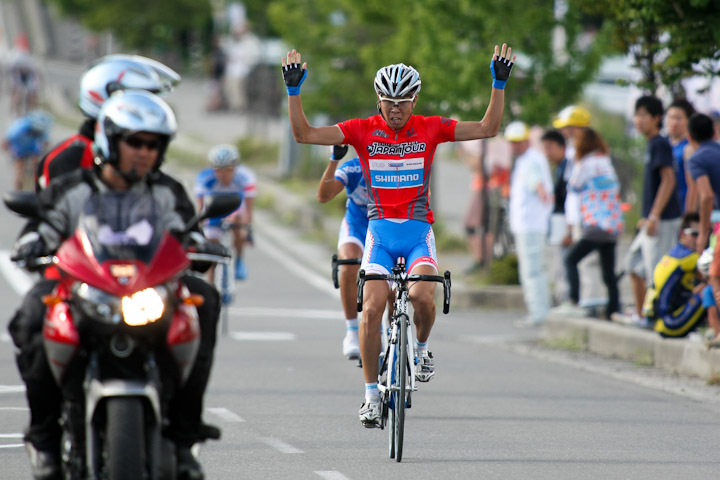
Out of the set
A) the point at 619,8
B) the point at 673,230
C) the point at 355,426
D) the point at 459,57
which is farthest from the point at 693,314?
the point at 459,57

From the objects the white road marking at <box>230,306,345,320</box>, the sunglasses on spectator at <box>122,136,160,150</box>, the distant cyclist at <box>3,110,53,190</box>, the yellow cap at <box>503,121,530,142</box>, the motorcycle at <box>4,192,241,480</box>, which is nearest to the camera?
the motorcycle at <box>4,192,241,480</box>

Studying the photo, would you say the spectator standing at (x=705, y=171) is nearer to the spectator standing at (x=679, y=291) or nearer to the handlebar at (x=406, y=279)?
the spectator standing at (x=679, y=291)

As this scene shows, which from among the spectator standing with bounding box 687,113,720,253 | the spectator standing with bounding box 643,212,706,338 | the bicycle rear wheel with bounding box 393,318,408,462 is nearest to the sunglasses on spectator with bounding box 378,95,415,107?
the bicycle rear wheel with bounding box 393,318,408,462

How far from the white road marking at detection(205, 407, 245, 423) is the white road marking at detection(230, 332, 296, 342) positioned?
437 cm

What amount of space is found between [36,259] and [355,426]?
12.1ft

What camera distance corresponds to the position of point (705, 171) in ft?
38.9

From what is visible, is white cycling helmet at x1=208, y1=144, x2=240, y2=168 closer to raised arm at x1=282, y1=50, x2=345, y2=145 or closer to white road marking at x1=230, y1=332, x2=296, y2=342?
white road marking at x1=230, y1=332, x2=296, y2=342

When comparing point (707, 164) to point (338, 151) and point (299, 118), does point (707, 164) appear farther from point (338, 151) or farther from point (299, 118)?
point (299, 118)

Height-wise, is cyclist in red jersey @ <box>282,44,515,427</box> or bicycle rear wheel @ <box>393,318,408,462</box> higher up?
cyclist in red jersey @ <box>282,44,515,427</box>

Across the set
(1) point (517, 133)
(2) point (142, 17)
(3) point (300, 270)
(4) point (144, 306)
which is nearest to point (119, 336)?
(4) point (144, 306)

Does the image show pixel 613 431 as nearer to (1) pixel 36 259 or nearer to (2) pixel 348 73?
(1) pixel 36 259

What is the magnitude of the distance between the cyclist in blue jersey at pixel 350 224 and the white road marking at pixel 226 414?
891 millimetres

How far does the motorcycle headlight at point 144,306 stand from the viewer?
5.74 m

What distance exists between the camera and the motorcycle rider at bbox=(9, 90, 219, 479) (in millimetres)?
6090
